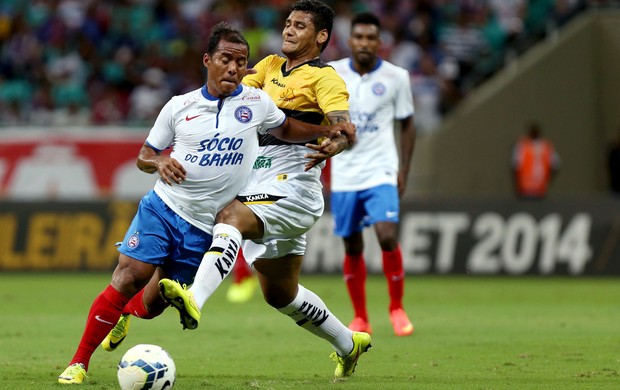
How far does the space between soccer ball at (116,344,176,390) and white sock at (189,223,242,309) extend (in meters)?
0.39

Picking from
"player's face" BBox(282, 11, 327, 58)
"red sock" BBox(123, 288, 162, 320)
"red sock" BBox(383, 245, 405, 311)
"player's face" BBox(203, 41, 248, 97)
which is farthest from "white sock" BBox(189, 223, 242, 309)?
"red sock" BBox(383, 245, 405, 311)

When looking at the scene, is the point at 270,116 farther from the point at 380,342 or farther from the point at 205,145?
the point at 380,342

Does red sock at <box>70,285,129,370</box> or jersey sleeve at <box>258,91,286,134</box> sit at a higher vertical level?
jersey sleeve at <box>258,91,286,134</box>

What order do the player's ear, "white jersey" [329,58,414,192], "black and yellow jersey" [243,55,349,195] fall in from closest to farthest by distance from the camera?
"black and yellow jersey" [243,55,349,195] < the player's ear < "white jersey" [329,58,414,192]

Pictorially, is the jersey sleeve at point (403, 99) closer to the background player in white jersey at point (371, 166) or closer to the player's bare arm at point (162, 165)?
the background player in white jersey at point (371, 166)

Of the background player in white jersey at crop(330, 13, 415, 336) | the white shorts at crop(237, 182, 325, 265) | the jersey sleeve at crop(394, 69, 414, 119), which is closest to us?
the white shorts at crop(237, 182, 325, 265)

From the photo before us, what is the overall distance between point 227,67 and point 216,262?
128 cm

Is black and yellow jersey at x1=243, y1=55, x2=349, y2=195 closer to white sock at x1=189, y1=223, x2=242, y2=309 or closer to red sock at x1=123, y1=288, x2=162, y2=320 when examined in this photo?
white sock at x1=189, y1=223, x2=242, y2=309

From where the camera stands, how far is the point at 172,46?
2333 cm

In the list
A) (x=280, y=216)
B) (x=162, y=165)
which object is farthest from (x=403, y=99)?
(x=162, y=165)

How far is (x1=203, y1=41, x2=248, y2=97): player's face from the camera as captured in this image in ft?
23.8

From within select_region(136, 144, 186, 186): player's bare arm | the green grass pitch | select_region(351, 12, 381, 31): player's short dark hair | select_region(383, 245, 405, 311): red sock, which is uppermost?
select_region(351, 12, 381, 31): player's short dark hair

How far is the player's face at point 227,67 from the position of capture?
724 cm

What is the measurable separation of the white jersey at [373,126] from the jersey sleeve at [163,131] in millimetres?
3846
